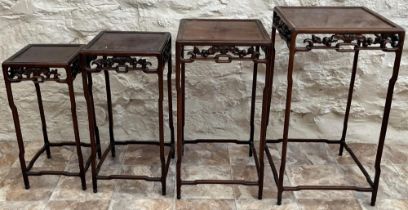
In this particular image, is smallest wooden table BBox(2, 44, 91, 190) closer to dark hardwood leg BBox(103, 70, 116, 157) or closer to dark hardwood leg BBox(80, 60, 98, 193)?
dark hardwood leg BBox(80, 60, 98, 193)

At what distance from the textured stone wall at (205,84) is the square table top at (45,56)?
0.26 m

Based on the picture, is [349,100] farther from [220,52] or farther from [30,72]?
[30,72]

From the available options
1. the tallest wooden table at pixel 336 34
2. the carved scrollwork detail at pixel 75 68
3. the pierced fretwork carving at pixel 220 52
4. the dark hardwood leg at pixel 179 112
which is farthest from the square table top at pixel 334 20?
the carved scrollwork detail at pixel 75 68

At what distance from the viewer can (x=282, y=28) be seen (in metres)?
1.97

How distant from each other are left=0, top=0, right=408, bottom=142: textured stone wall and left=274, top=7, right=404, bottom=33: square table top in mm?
254

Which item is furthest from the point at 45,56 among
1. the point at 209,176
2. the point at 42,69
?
the point at 209,176

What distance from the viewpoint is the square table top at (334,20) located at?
1754 millimetres

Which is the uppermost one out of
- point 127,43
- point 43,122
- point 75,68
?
point 127,43

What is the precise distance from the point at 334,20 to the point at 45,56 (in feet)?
4.15

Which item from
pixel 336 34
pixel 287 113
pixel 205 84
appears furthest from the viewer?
pixel 205 84

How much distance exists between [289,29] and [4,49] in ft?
5.01

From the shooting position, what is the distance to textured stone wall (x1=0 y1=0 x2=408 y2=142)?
231cm

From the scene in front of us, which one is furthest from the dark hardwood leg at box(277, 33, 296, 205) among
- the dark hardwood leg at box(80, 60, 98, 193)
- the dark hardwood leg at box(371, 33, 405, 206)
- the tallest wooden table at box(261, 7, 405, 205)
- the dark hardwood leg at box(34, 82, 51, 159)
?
the dark hardwood leg at box(34, 82, 51, 159)

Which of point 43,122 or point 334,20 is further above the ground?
point 334,20
